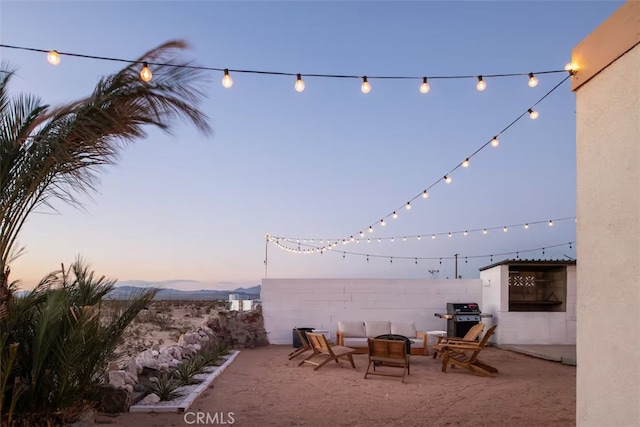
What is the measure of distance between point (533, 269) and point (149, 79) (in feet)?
37.6

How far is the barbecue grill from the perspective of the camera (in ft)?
37.5

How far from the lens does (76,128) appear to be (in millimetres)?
3949

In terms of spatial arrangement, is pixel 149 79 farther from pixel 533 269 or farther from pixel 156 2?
pixel 533 269

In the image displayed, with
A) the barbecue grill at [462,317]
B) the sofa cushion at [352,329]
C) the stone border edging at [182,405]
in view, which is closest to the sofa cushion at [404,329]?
the sofa cushion at [352,329]

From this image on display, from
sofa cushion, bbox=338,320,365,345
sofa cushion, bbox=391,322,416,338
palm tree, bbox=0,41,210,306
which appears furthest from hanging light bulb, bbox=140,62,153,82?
sofa cushion, bbox=391,322,416,338

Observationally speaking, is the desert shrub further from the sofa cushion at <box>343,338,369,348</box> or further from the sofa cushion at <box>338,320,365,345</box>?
the sofa cushion at <box>338,320,365,345</box>

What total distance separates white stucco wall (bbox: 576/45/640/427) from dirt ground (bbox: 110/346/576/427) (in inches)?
67.9

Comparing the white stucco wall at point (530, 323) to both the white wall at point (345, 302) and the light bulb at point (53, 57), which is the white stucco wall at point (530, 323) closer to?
the white wall at point (345, 302)

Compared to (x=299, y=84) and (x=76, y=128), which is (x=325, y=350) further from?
(x=76, y=128)

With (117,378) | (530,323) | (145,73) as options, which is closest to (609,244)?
(145,73)

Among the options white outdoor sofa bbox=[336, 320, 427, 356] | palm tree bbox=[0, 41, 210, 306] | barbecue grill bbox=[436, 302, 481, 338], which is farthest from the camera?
barbecue grill bbox=[436, 302, 481, 338]

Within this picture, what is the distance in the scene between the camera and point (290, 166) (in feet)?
39.3

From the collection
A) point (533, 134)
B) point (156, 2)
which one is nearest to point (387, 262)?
point (533, 134)

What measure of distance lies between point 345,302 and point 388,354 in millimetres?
4696
